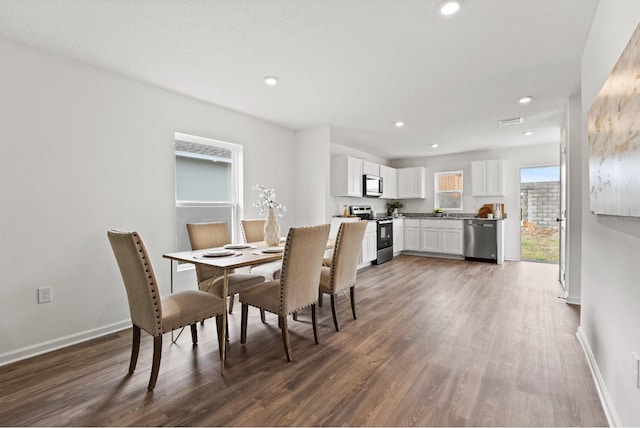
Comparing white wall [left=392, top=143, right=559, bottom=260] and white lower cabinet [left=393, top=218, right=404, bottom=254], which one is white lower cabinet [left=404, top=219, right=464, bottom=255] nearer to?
white lower cabinet [left=393, top=218, right=404, bottom=254]

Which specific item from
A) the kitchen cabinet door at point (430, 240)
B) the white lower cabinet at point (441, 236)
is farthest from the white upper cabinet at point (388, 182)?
the kitchen cabinet door at point (430, 240)

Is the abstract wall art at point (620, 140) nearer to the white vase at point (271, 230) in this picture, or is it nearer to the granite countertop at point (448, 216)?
the white vase at point (271, 230)

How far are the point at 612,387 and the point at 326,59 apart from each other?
2882mm

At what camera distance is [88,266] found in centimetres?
270

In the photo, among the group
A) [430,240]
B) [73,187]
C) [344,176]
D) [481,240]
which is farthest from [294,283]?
[430,240]

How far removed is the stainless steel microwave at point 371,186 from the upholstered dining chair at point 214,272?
3358 millimetres

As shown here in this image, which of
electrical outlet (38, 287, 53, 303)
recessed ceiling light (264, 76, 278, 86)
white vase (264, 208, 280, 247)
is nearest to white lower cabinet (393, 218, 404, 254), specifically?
white vase (264, 208, 280, 247)

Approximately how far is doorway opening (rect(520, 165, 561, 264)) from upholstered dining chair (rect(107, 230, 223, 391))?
651 cm

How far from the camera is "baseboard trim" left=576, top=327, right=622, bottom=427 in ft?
5.05

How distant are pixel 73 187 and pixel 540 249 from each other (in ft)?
24.8

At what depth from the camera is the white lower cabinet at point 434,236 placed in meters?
6.42

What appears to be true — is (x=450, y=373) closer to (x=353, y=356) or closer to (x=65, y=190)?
(x=353, y=356)

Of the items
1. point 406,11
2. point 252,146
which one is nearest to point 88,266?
point 252,146

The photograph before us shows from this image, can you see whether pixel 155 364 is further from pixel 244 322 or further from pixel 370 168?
pixel 370 168
